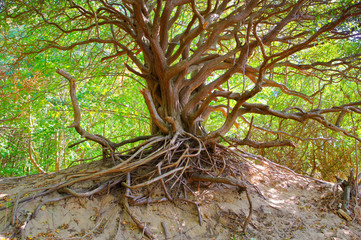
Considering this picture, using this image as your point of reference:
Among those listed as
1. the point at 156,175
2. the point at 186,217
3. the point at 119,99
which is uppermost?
the point at 119,99

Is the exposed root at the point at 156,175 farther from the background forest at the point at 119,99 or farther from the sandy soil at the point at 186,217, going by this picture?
the background forest at the point at 119,99

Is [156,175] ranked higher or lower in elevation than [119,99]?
lower

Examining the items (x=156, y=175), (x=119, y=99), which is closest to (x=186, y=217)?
(x=156, y=175)

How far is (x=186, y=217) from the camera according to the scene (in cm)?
382

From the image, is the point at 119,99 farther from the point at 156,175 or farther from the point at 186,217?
the point at 186,217

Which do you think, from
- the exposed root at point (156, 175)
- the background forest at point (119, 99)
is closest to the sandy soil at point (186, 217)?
the exposed root at point (156, 175)

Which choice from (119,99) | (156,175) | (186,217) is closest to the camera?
(186,217)

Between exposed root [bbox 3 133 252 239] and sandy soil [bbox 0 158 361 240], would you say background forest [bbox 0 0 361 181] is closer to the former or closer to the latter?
exposed root [bbox 3 133 252 239]

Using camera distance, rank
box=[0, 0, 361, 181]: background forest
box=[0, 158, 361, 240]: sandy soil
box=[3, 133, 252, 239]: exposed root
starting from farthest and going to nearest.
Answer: box=[0, 0, 361, 181]: background forest < box=[3, 133, 252, 239]: exposed root < box=[0, 158, 361, 240]: sandy soil

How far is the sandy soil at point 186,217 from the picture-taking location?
10.9 feet

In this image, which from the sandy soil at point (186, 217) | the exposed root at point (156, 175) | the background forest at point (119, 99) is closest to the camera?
the sandy soil at point (186, 217)

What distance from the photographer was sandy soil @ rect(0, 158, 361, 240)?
3.33 m

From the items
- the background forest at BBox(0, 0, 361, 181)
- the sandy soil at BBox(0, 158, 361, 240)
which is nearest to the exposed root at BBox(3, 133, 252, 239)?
the sandy soil at BBox(0, 158, 361, 240)

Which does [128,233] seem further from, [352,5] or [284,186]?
[352,5]
